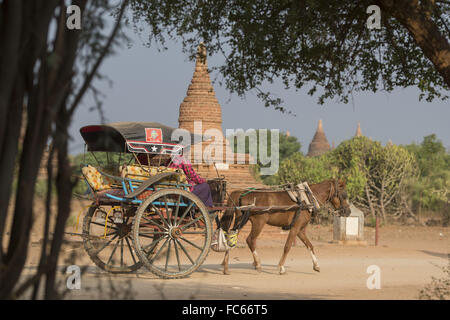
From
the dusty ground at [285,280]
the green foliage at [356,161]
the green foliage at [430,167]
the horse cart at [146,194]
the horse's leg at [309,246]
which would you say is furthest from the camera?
the green foliage at [430,167]

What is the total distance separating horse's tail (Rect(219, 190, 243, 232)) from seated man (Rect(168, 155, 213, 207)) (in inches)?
29.2

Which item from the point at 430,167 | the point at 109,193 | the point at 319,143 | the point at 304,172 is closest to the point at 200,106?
the point at 304,172

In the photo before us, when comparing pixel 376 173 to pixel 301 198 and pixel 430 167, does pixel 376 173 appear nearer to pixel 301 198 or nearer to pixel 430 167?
pixel 430 167

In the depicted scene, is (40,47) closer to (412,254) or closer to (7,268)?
(7,268)

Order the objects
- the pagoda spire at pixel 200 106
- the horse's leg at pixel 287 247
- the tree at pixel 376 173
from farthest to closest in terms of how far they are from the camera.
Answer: the tree at pixel 376 173, the pagoda spire at pixel 200 106, the horse's leg at pixel 287 247

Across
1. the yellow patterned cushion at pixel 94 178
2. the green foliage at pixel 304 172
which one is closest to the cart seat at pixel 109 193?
the yellow patterned cushion at pixel 94 178

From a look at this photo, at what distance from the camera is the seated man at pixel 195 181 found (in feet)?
36.9

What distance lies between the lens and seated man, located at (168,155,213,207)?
36.9 feet

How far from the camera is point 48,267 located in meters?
2.85

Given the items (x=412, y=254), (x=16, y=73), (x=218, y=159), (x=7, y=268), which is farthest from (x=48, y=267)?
(x=218, y=159)

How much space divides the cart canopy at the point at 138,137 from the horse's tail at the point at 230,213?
70.2 inches

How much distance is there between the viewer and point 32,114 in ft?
9.30

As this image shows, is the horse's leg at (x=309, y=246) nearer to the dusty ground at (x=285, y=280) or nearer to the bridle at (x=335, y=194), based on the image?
the dusty ground at (x=285, y=280)

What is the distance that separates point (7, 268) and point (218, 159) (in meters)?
24.5
